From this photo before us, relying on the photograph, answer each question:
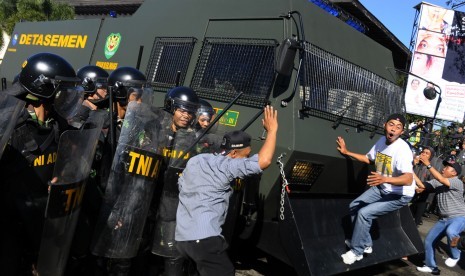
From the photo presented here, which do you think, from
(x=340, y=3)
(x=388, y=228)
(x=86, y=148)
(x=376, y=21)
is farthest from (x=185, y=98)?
(x=376, y=21)

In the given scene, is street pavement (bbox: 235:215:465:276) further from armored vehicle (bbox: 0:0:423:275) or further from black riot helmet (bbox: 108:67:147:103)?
black riot helmet (bbox: 108:67:147:103)

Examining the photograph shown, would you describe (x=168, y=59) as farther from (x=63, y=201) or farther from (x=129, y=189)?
(x=63, y=201)

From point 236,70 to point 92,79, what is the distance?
1908mm

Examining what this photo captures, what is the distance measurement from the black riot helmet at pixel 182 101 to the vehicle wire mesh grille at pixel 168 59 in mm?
1005

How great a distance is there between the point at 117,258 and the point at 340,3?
8332mm

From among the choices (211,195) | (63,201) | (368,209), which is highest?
(368,209)

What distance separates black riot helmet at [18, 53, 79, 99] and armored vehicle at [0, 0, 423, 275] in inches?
74.4

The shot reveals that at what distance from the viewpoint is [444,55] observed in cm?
1491

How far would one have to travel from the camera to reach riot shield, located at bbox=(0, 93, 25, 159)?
100 inches

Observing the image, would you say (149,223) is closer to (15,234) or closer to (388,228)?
(15,234)

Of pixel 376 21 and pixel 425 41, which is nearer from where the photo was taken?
pixel 376 21

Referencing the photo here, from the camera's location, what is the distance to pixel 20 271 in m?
3.12

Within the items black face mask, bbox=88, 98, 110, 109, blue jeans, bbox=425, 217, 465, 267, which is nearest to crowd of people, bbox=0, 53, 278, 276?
black face mask, bbox=88, 98, 110, 109

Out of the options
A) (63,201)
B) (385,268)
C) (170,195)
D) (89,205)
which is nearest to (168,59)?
(170,195)
